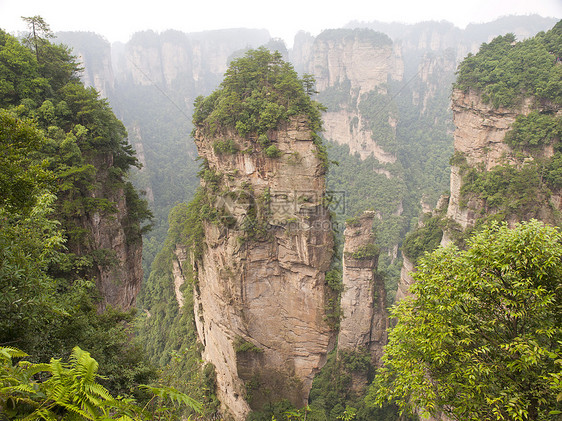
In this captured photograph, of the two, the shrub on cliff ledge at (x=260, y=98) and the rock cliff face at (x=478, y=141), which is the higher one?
the shrub on cliff ledge at (x=260, y=98)

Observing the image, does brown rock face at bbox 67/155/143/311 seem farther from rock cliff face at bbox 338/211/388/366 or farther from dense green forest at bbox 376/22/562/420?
rock cliff face at bbox 338/211/388/366

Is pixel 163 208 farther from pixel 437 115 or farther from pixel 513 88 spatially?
pixel 437 115

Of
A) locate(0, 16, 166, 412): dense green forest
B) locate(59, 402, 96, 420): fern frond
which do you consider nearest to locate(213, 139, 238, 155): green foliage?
locate(0, 16, 166, 412): dense green forest

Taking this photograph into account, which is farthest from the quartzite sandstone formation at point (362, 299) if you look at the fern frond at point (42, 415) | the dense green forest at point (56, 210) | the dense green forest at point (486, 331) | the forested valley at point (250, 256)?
the fern frond at point (42, 415)

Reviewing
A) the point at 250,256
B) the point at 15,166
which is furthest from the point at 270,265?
the point at 15,166

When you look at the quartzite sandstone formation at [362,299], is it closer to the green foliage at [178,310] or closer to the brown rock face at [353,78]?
the green foliage at [178,310]

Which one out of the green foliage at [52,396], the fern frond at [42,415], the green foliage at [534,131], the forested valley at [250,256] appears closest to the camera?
the fern frond at [42,415]
